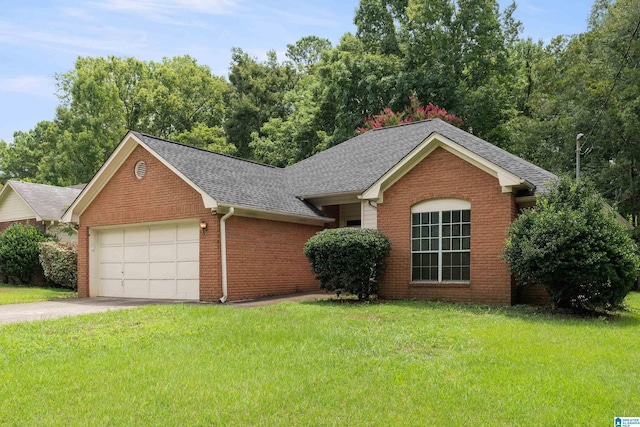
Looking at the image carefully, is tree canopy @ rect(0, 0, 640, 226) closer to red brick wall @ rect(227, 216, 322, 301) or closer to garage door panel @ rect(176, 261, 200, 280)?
red brick wall @ rect(227, 216, 322, 301)

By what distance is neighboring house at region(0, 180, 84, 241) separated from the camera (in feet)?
87.5

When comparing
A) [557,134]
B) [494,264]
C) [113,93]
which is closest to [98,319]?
[494,264]

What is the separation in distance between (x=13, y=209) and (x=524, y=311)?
89.4ft

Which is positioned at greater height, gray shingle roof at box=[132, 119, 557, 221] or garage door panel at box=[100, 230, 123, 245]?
gray shingle roof at box=[132, 119, 557, 221]

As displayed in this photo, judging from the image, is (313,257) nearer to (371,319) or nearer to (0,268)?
(371,319)

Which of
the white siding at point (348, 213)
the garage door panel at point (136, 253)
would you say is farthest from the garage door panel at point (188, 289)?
the white siding at point (348, 213)

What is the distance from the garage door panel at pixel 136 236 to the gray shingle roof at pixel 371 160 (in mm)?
5193

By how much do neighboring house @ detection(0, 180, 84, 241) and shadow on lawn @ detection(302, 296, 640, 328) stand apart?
18.5m

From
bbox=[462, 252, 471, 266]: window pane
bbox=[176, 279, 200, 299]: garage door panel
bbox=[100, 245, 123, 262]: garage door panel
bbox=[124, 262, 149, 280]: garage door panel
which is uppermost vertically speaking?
bbox=[462, 252, 471, 266]: window pane

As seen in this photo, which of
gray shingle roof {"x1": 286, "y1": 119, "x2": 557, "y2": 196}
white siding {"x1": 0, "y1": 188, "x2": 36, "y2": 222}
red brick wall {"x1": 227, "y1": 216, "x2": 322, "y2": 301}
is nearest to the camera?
red brick wall {"x1": 227, "y1": 216, "x2": 322, "y2": 301}

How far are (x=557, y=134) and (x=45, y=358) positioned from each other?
85.4ft

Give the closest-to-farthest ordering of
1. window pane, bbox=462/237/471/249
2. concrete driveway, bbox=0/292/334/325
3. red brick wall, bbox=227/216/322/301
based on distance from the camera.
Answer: concrete driveway, bbox=0/292/334/325 → window pane, bbox=462/237/471/249 → red brick wall, bbox=227/216/322/301

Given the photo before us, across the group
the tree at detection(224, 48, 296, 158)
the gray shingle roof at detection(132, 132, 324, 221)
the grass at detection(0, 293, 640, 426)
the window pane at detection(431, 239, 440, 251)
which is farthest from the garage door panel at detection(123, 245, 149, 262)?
the tree at detection(224, 48, 296, 158)

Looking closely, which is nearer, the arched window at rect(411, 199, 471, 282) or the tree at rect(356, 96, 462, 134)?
the arched window at rect(411, 199, 471, 282)
